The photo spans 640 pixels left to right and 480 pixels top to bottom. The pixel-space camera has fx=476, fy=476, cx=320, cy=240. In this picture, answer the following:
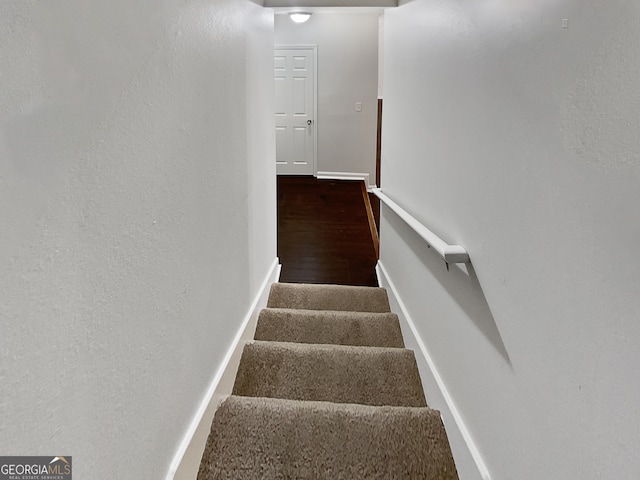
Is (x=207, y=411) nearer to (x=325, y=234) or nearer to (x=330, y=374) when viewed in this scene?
(x=330, y=374)

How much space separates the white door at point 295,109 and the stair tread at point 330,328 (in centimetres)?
468

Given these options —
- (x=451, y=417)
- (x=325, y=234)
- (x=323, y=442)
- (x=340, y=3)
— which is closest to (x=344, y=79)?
(x=325, y=234)

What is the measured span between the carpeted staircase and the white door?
514 cm

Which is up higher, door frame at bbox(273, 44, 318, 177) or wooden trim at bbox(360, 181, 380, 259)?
door frame at bbox(273, 44, 318, 177)

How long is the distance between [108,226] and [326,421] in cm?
88

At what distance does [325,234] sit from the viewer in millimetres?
4633

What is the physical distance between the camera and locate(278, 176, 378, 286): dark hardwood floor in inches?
147

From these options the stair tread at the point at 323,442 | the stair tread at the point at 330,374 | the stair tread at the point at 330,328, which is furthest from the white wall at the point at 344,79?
the stair tread at the point at 323,442

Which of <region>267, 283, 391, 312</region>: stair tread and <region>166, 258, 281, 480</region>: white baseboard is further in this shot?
<region>267, 283, 391, 312</region>: stair tread

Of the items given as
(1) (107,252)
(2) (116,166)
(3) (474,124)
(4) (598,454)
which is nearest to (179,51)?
(2) (116,166)

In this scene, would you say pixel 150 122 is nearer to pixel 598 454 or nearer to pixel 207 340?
pixel 207 340

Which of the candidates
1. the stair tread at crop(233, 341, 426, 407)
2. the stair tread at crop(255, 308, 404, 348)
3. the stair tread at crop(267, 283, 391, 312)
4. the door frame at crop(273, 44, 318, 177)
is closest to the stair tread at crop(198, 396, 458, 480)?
the stair tread at crop(233, 341, 426, 407)

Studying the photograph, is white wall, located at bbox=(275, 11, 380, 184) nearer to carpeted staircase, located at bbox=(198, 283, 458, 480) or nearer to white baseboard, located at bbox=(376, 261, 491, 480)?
white baseboard, located at bbox=(376, 261, 491, 480)

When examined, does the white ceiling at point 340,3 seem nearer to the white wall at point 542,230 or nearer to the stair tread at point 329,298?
the white wall at point 542,230
